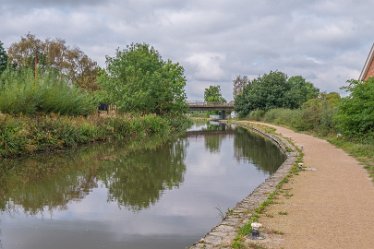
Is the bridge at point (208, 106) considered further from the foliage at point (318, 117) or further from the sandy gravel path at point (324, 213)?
the sandy gravel path at point (324, 213)

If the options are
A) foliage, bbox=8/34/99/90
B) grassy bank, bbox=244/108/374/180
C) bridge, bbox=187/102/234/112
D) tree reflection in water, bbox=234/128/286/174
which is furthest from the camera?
bridge, bbox=187/102/234/112

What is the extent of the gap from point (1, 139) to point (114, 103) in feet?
70.9

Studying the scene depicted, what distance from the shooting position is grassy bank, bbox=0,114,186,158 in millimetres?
17609

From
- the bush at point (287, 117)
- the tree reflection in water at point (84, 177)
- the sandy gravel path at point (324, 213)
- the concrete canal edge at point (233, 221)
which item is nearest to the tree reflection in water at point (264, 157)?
the tree reflection in water at point (84, 177)

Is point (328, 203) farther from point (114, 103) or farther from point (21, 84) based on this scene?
point (114, 103)

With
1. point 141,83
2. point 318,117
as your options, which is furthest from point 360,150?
point 141,83

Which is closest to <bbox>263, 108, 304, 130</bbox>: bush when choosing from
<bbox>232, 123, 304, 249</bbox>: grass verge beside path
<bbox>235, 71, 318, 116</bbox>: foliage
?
<bbox>235, 71, 318, 116</bbox>: foliage

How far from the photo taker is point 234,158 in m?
19.8

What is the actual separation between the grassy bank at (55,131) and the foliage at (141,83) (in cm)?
580

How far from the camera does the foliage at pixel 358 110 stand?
19.1 m

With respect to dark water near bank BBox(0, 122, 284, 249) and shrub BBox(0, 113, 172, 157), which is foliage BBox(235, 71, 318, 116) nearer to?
shrub BBox(0, 113, 172, 157)

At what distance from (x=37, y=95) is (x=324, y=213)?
57.7 feet

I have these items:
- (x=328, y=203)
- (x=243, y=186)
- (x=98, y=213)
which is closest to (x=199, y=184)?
(x=243, y=186)

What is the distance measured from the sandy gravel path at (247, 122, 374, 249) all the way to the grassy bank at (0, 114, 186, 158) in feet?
40.3
